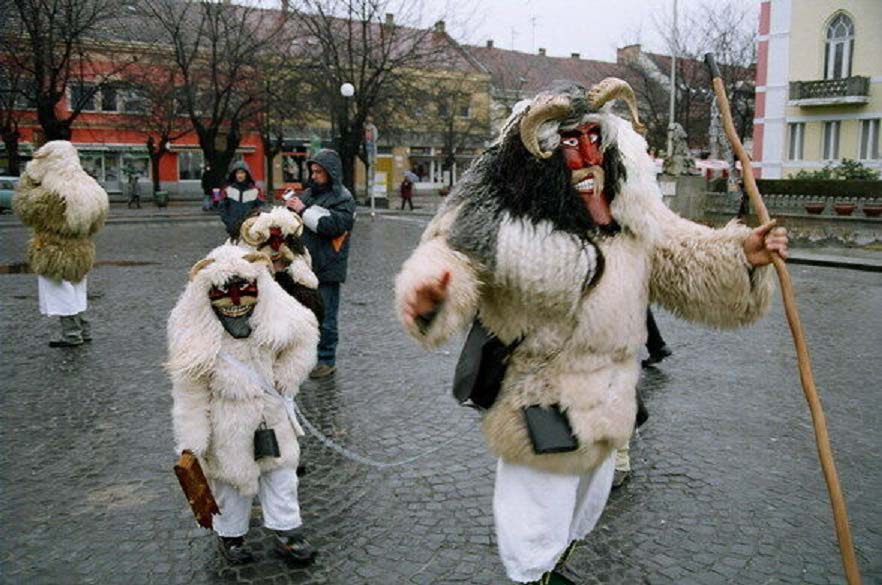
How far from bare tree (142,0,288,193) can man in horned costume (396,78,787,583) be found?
28594 millimetres

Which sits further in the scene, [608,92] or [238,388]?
[238,388]

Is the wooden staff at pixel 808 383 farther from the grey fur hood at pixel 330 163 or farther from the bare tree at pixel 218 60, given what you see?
the bare tree at pixel 218 60

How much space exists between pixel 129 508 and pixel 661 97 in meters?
48.9

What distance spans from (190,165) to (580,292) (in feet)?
162

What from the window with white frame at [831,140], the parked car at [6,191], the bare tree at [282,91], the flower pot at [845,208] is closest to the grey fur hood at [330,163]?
the flower pot at [845,208]

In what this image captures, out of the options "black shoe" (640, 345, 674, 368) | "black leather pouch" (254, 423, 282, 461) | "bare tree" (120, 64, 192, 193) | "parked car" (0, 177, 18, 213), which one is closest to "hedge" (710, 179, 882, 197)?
"black shoe" (640, 345, 674, 368)

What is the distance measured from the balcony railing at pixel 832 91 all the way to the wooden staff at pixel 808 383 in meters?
34.3

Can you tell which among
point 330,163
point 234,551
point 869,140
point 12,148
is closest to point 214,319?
point 234,551

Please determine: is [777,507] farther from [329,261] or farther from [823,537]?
[329,261]

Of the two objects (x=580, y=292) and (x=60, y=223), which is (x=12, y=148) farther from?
(x=580, y=292)

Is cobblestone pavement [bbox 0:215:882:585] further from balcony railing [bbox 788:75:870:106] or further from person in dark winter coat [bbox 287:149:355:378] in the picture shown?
balcony railing [bbox 788:75:870:106]

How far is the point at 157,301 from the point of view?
11008mm

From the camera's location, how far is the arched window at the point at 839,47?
33094mm

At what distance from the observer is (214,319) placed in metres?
3.80
